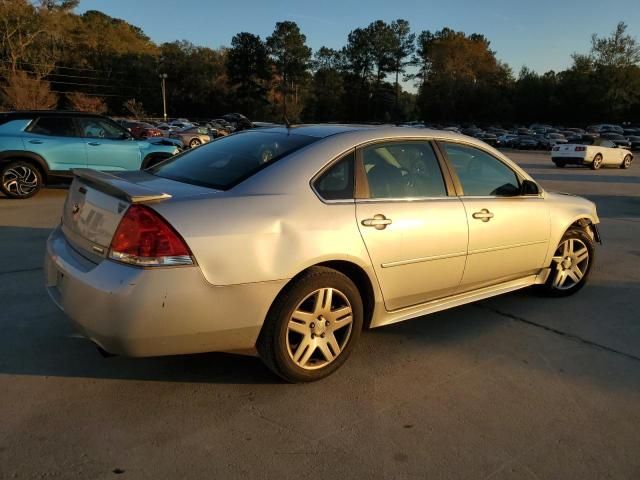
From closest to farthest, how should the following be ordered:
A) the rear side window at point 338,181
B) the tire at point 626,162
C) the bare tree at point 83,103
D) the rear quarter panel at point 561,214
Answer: the rear side window at point 338,181, the rear quarter panel at point 561,214, the tire at point 626,162, the bare tree at point 83,103

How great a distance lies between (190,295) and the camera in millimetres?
2756

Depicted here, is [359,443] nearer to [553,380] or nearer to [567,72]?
[553,380]

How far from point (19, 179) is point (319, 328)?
28.5 ft

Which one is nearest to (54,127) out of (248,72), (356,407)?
(356,407)

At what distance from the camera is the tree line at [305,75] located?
80.6m

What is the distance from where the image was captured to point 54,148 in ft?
32.4

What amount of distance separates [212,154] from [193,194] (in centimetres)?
89

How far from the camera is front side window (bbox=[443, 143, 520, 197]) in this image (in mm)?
4105

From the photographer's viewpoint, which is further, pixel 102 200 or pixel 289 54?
pixel 289 54

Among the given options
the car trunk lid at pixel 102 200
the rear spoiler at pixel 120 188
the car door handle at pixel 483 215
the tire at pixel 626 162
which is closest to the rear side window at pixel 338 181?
the car trunk lid at pixel 102 200

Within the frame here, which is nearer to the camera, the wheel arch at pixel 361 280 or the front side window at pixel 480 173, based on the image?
the wheel arch at pixel 361 280

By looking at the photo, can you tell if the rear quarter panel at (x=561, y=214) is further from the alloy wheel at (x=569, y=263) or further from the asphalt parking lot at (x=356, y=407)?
the asphalt parking lot at (x=356, y=407)

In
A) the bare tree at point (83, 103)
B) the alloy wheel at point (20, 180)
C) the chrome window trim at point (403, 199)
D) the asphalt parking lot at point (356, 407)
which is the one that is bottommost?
the asphalt parking lot at point (356, 407)

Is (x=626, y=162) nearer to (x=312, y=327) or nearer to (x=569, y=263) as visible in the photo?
(x=569, y=263)
